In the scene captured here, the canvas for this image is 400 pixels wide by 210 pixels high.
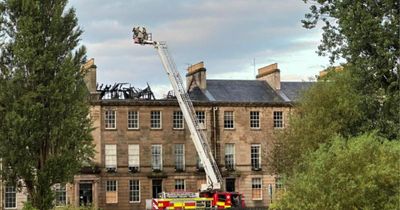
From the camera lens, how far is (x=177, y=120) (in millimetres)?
65625

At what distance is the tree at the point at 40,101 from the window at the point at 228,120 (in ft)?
94.4

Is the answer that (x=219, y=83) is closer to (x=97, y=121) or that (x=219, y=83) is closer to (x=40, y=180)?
(x=97, y=121)

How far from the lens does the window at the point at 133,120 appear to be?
64.5m

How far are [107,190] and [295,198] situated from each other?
40.4 m

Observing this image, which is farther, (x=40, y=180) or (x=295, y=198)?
(x=40, y=180)

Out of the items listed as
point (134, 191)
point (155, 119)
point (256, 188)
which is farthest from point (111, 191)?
point (256, 188)

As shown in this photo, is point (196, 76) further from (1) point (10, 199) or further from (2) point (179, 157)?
Answer: (1) point (10, 199)

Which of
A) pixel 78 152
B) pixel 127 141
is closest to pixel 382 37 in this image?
pixel 78 152

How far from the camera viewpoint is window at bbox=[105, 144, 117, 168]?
2491 inches

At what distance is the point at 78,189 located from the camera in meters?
61.9

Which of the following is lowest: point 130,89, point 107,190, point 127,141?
point 107,190

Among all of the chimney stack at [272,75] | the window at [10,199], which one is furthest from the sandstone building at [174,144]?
the chimney stack at [272,75]

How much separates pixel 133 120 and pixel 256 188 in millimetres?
12129

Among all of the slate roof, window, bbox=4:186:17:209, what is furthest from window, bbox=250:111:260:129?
window, bbox=4:186:17:209
